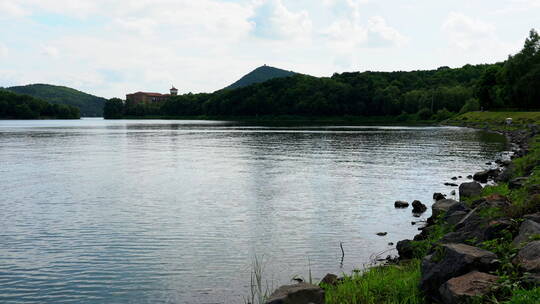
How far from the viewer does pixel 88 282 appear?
1549cm

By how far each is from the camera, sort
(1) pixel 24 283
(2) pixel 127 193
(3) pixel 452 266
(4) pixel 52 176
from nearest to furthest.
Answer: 1. (3) pixel 452 266
2. (1) pixel 24 283
3. (2) pixel 127 193
4. (4) pixel 52 176

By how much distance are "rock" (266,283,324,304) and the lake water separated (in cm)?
309

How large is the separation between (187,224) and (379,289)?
13.1 metres

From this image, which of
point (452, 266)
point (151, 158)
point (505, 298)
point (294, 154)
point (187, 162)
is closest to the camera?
point (505, 298)

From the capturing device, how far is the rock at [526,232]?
37.9 ft

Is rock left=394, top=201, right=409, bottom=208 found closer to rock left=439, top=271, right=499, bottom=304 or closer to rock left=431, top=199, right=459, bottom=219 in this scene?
rock left=431, top=199, right=459, bottom=219

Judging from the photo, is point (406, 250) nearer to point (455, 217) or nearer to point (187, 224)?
point (455, 217)

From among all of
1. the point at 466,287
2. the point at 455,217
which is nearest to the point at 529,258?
the point at 466,287

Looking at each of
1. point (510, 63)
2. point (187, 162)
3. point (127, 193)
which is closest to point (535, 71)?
point (510, 63)

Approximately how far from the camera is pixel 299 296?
11.5 m

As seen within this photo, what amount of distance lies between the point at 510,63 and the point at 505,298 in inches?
5842

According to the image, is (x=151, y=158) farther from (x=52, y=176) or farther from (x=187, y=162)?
(x=52, y=176)

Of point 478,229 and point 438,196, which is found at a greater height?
point 478,229

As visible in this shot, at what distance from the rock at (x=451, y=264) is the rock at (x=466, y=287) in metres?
0.30
